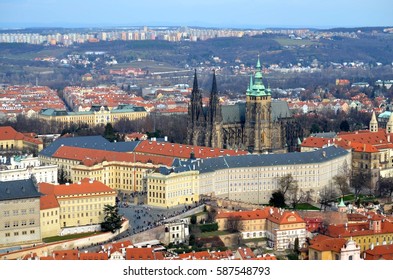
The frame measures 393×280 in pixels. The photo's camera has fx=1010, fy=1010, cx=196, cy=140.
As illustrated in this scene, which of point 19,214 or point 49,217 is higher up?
point 19,214

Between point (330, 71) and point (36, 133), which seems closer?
point (36, 133)

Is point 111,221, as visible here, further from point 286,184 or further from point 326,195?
point 326,195

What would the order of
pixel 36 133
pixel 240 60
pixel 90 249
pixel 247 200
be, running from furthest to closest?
pixel 240 60 → pixel 36 133 → pixel 247 200 → pixel 90 249

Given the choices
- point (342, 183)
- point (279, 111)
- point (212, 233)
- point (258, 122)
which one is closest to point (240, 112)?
point (258, 122)

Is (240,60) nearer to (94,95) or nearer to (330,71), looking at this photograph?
(330,71)

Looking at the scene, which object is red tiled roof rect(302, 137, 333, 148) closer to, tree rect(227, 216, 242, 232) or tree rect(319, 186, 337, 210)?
tree rect(319, 186, 337, 210)

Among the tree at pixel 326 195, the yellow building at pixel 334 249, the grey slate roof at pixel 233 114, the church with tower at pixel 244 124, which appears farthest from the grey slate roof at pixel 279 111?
the yellow building at pixel 334 249
